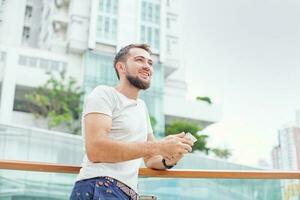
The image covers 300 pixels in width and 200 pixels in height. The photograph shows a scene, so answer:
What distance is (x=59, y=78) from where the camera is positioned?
12.3m

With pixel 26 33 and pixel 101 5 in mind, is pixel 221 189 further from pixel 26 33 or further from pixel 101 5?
pixel 26 33

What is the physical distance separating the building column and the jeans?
10999 millimetres

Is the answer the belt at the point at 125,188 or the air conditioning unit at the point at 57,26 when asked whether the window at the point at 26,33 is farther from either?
the belt at the point at 125,188

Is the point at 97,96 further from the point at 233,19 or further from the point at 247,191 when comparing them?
the point at 233,19

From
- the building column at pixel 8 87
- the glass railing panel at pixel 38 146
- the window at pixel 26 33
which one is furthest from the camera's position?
the window at pixel 26 33

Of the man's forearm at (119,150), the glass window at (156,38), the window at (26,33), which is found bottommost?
the man's forearm at (119,150)

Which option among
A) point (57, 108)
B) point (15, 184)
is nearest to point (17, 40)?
point (57, 108)

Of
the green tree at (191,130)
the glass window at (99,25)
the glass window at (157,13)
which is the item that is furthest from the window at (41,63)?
the green tree at (191,130)

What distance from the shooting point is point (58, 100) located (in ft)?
38.4

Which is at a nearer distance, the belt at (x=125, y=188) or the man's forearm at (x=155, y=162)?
the belt at (x=125, y=188)

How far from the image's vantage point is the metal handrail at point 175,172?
4.48 ft

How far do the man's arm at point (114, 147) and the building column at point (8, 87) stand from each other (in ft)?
36.2

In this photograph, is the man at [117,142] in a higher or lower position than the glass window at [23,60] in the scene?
lower

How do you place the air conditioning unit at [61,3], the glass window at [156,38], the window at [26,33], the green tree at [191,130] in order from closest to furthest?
the green tree at [191,130], the glass window at [156,38], the air conditioning unit at [61,3], the window at [26,33]
